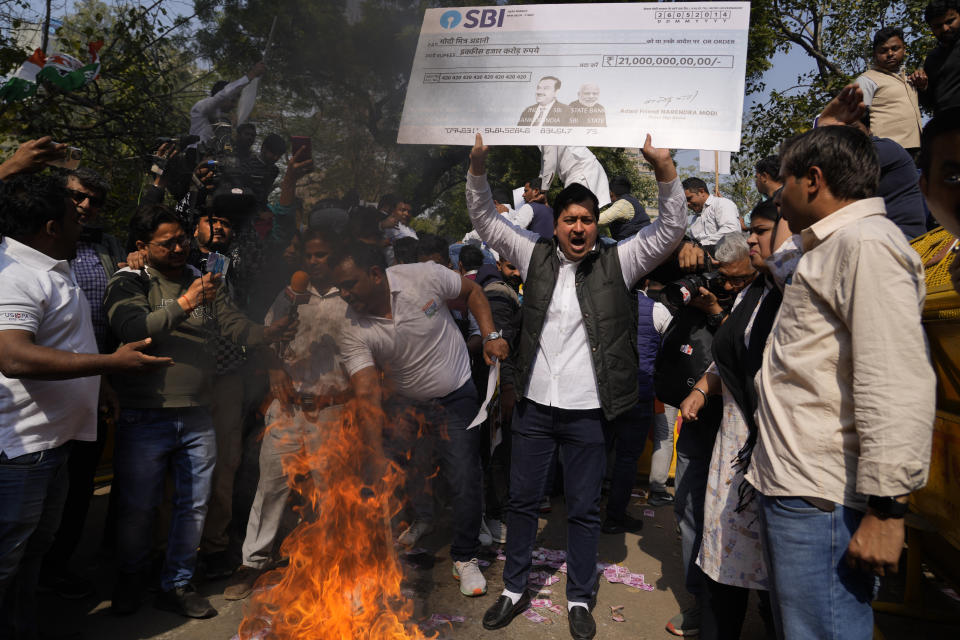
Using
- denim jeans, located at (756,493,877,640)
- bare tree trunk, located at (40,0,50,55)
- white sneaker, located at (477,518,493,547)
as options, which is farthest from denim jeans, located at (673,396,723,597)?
bare tree trunk, located at (40,0,50,55)

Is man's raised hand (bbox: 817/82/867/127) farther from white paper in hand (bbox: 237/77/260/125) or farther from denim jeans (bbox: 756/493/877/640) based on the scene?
white paper in hand (bbox: 237/77/260/125)

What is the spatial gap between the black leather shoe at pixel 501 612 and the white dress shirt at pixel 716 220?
5.29 metres

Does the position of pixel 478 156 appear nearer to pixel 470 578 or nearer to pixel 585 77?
pixel 585 77

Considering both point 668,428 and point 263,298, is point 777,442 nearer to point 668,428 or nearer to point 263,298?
point 263,298

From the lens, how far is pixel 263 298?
4559 millimetres

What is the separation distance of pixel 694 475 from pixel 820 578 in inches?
66.7

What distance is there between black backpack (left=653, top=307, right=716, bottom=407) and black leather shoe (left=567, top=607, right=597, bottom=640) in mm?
1389

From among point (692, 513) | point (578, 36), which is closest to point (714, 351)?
point (692, 513)

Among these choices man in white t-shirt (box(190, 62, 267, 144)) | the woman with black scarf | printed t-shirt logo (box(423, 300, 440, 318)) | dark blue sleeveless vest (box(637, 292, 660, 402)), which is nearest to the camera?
the woman with black scarf

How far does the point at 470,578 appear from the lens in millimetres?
4262

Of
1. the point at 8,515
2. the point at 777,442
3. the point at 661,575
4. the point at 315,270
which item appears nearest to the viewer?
the point at 777,442

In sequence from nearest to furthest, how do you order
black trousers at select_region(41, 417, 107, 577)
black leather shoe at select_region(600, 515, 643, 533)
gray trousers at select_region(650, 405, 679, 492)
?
black trousers at select_region(41, 417, 107, 577)
black leather shoe at select_region(600, 515, 643, 533)
gray trousers at select_region(650, 405, 679, 492)

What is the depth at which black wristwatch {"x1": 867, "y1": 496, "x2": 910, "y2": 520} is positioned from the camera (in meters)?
1.78

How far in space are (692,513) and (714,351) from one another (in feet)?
3.82
